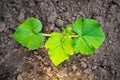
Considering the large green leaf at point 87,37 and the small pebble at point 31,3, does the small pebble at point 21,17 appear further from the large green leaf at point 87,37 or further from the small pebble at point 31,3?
the large green leaf at point 87,37

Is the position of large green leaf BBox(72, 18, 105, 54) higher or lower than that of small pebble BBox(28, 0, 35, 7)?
lower

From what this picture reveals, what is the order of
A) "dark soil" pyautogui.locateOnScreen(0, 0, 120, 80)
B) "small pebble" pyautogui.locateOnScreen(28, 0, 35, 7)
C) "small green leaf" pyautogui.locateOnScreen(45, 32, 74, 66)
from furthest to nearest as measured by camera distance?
"small pebble" pyautogui.locateOnScreen(28, 0, 35, 7), "dark soil" pyautogui.locateOnScreen(0, 0, 120, 80), "small green leaf" pyautogui.locateOnScreen(45, 32, 74, 66)

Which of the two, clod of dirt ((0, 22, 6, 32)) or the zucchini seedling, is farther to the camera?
clod of dirt ((0, 22, 6, 32))

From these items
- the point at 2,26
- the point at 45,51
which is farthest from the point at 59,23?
the point at 2,26

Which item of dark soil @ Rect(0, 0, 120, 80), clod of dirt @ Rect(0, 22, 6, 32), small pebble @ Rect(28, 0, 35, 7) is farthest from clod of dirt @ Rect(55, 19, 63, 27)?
clod of dirt @ Rect(0, 22, 6, 32)

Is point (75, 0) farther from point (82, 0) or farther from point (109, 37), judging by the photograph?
point (109, 37)

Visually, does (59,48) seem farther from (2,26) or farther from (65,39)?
(2,26)

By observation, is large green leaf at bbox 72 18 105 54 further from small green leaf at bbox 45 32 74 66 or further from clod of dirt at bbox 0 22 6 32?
clod of dirt at bbox 0 22 6 32
